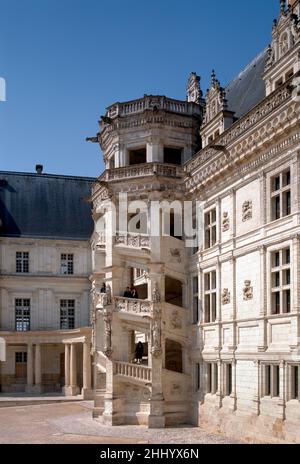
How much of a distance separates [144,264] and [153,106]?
21.6 ft

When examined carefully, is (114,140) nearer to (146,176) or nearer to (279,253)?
(146,176)

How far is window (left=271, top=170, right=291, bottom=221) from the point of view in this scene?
776 inches

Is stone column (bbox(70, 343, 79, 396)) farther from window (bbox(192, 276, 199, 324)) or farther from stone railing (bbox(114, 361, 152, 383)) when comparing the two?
window (bbox(192, 276, 199, 324))

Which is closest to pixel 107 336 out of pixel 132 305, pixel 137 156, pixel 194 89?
pixel 132 305

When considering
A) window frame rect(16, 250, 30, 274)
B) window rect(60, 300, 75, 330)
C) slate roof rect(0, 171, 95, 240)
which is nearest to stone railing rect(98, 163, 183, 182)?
window frame rect(16, 250, 30, 274)

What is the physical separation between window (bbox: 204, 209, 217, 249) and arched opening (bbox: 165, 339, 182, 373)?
18.9ft

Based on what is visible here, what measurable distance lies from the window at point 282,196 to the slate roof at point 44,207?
26959 millimetres

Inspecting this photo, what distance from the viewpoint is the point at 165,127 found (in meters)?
27.4

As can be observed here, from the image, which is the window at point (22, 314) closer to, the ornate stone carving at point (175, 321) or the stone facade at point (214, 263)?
the stone facade at point (214, 263)

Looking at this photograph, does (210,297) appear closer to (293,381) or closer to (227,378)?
(227,378)

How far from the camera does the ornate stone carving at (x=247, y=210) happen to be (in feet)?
71.2

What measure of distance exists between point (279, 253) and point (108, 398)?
9.97 m

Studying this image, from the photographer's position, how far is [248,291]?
70.3ft
